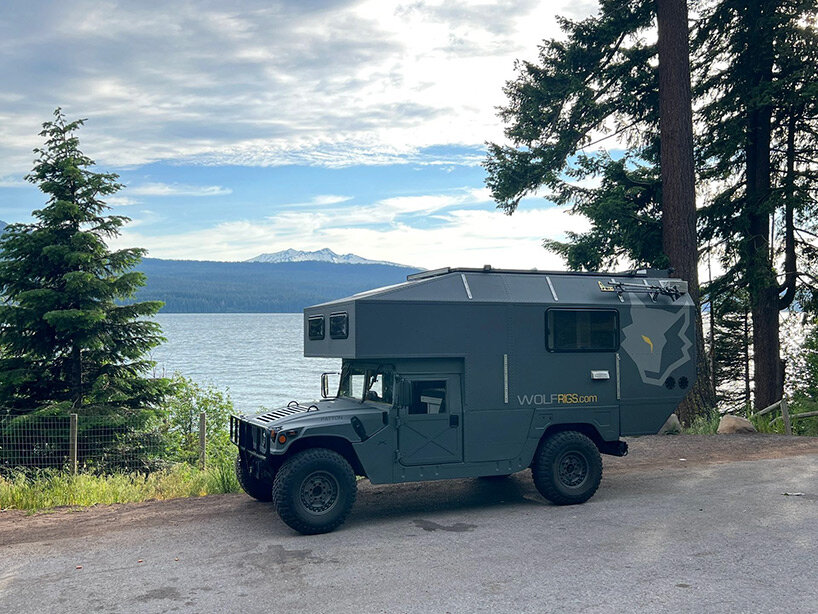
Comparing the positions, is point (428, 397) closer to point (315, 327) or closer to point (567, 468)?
point (315, 327)

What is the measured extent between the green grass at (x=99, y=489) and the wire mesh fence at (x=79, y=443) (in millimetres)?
2808

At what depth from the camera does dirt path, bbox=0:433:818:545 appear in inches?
360

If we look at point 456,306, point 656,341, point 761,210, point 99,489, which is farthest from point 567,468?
point 761,210

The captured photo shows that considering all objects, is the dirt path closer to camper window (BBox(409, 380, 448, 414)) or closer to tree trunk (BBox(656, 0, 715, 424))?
camper window (BBox(409, 380, 448, 414))

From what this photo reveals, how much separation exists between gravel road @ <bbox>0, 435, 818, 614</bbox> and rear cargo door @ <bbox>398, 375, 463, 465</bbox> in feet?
2.74

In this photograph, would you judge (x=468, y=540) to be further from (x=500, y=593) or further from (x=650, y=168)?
(x=650, y=168)

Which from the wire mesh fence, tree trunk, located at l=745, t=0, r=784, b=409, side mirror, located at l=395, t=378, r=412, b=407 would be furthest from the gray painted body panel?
tree trunk, located at l=745, t=0, r=784, b=409

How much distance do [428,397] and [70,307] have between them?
10038 millimetres

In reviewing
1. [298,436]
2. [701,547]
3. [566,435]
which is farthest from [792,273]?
[298,436]

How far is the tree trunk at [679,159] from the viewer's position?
1814 cm

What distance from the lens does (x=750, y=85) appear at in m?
20.5

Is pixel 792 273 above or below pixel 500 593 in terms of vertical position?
above

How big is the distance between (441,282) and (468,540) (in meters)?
3.28

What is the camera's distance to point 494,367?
31.8 ft
